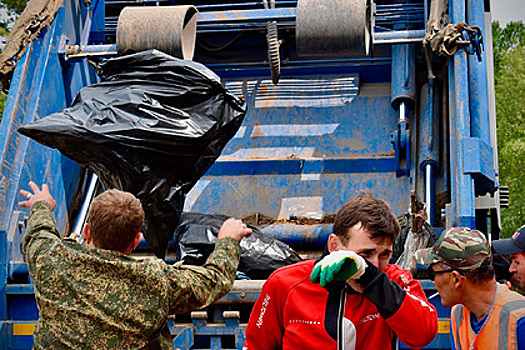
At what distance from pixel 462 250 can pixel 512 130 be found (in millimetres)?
12111

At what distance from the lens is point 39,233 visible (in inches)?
78.8

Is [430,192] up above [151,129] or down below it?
below

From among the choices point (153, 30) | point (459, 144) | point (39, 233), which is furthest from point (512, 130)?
point (39, 233)

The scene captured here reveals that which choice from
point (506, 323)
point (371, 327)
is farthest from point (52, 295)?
point (506, 323)

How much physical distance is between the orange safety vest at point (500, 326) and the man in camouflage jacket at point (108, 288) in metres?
0.70

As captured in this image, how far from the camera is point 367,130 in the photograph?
423 cm

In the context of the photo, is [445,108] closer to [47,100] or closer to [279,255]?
[279,255]

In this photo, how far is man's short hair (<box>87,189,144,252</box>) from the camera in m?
1.89

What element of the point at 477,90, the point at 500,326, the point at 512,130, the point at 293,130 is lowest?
the point at 500,326

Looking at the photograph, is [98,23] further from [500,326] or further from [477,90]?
[500,326]

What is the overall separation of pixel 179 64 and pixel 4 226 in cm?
104

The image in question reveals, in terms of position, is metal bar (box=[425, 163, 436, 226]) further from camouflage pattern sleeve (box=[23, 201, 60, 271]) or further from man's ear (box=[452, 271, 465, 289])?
camouflage pattern sleeve (box=[23, 201, 60, 271])

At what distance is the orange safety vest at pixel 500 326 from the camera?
5.98 ft

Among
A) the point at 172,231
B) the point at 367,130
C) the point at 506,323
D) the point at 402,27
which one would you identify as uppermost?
the point at 402,27
